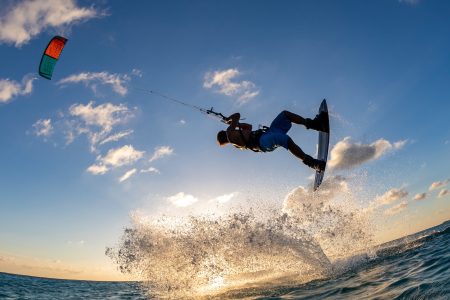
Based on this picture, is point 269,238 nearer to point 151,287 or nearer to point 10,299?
point 151,287

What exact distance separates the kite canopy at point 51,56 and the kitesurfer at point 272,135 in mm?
9268

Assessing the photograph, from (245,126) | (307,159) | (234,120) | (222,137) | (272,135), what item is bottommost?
(307,159)

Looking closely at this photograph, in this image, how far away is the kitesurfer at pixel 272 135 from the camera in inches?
301

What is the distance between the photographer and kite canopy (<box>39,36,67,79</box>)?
44.5 ft

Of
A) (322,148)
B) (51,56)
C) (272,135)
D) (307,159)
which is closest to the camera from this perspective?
(307,159)

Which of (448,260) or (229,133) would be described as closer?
(229,133)

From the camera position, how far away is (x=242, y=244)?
14.9 meters

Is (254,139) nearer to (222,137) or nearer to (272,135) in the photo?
(272,135)

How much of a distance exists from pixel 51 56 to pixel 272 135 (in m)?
11.1

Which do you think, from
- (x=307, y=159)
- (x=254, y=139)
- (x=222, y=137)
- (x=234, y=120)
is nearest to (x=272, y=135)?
(x=254, y=139)

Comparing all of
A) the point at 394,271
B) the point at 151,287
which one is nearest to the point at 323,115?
the point at 394,271

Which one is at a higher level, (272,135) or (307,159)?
(272,135)

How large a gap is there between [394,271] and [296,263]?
521 centimetres

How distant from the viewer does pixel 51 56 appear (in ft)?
46.1
